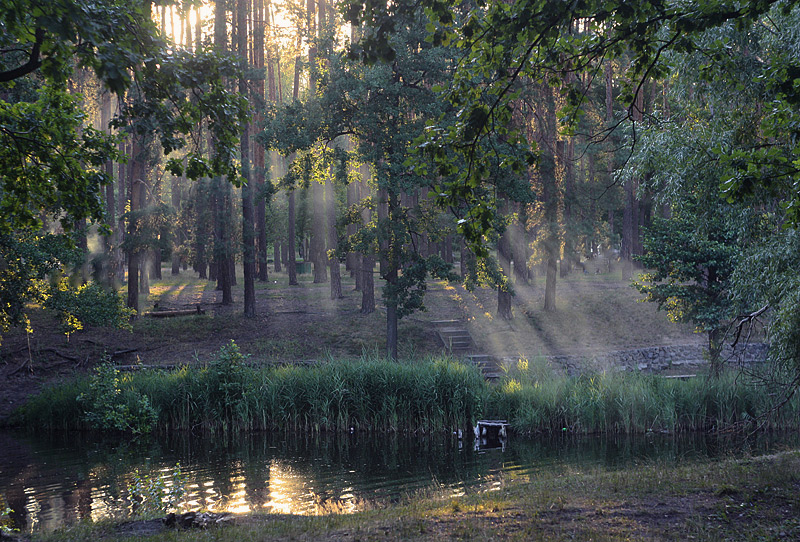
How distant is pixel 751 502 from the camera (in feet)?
27.1

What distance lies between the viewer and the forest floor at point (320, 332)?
23.4 m

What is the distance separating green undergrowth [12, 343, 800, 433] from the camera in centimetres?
1698

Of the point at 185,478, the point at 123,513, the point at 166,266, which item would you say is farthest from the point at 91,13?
the point at 166,266

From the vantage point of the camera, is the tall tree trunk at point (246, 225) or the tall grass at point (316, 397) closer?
the tall grass at point (316, 397)

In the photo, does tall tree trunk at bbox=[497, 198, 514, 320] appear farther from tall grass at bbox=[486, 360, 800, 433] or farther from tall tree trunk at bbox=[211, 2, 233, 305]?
tall tree trunk at bbox=[211, 2, 233, 305]

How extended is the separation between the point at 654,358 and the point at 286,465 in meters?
17.0

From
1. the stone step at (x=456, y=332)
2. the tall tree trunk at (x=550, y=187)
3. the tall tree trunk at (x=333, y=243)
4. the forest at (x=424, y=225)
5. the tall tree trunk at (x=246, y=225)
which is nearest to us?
the forest at (x=424, y=225)

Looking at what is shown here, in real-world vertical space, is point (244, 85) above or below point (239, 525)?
above

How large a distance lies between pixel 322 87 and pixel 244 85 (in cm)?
655

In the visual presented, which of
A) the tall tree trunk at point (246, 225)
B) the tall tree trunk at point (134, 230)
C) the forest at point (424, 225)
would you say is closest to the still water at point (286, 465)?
the forest at point (424, 225)

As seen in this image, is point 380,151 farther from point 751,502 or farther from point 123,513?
point 751,502

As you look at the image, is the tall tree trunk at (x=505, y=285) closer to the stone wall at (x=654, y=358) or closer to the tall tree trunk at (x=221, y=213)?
the stone wall at (x=654, y=358)

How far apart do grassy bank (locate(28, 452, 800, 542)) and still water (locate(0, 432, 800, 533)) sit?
2.32m

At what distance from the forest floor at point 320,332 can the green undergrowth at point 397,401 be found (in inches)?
178
